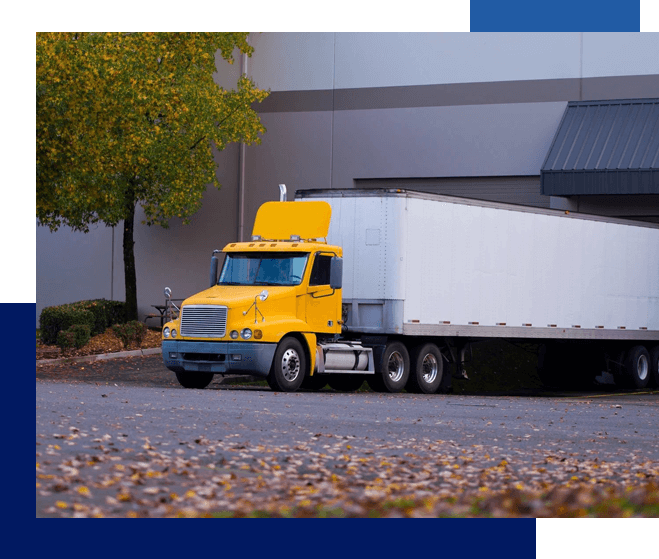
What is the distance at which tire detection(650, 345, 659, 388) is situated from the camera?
90.5 feet

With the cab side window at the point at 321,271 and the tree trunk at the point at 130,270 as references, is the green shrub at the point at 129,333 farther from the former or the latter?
the cab side window at the point at 321,271

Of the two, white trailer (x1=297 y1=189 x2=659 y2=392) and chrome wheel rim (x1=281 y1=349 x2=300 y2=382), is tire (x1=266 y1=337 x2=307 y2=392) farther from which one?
white trailer (x1=297 y1=189 x2=659 y2=392)

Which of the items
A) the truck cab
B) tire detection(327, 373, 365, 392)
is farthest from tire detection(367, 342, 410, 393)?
the truck cab

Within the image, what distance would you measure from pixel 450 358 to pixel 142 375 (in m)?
7.16

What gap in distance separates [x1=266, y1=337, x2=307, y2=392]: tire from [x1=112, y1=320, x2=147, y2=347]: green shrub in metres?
9.86

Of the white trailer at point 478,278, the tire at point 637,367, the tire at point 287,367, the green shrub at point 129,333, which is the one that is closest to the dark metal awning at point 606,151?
the white trailer at point 478,278

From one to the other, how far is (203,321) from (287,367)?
5.55 feet

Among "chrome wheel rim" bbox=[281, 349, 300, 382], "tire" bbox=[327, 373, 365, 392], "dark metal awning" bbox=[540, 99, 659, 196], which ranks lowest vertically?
"tire" bbox=[327, 373, 365, 392]

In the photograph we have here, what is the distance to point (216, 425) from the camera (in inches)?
525

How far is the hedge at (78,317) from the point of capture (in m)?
29.9

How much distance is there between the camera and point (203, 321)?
20.3 m

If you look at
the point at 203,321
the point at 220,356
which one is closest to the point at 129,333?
the point at 203,321

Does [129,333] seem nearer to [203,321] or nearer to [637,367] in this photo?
[203,321]

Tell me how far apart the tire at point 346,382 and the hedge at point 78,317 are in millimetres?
9077
